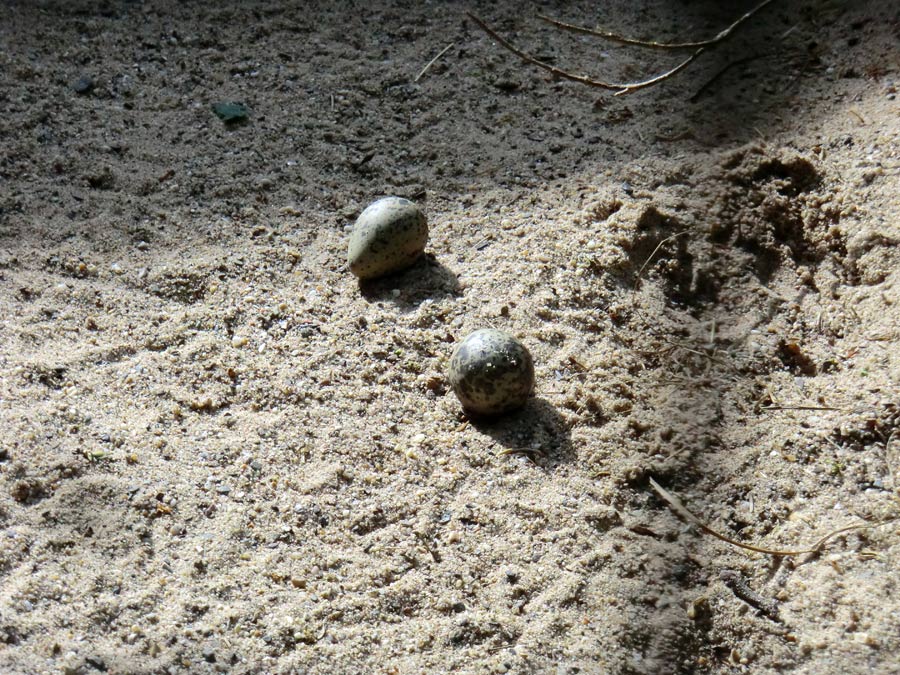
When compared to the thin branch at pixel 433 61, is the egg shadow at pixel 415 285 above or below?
below

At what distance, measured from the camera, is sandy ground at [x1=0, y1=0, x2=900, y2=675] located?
1.73m

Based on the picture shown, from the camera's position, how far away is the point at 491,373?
2006 millimetres

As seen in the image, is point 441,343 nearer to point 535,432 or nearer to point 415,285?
point 415,285

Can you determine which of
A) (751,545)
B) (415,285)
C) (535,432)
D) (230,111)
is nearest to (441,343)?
(415,285)

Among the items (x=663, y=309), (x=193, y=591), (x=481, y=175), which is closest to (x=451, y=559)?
(x=193, y=591)

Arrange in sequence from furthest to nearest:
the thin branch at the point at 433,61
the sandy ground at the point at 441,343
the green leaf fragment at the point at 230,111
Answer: the thin branch at the point at 433,61
the green leaf fragment at the point at 230,111
the sandy ground at the point at 441,343

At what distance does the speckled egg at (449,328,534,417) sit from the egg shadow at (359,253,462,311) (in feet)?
1.14

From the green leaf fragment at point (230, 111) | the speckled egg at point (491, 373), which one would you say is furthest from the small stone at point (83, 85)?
the speckled egg at point (491, 373)

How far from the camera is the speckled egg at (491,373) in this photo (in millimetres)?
2014

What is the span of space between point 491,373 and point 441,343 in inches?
11.8

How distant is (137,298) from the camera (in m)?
2.38

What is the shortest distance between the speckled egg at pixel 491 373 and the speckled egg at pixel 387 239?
0.43m

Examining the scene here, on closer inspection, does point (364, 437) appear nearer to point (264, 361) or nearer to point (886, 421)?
point (264, 361)

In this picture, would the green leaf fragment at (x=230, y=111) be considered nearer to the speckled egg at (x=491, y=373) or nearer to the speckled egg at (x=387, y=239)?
the speckled egg at (x=387, y=239)
